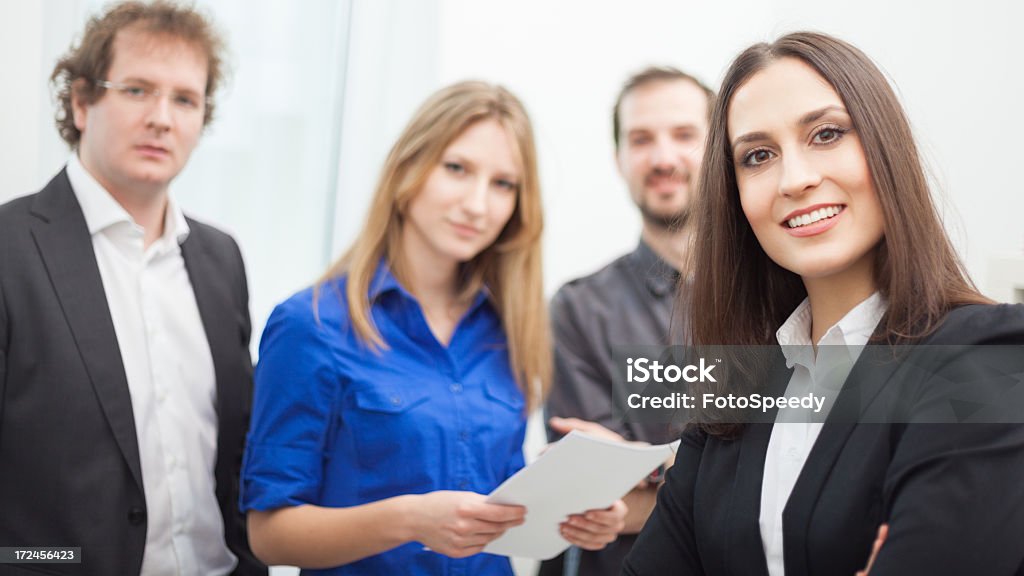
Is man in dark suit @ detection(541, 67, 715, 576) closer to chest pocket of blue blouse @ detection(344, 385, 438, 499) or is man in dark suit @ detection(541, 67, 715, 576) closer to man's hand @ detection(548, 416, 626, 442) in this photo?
man's hand @ detection(548, 416, 626, 442)


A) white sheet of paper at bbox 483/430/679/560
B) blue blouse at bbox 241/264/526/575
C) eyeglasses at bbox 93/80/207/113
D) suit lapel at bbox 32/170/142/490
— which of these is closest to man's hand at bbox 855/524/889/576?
white sheet of paper at bbox 483/430/679/560

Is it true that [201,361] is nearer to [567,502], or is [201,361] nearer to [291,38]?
[567,502]

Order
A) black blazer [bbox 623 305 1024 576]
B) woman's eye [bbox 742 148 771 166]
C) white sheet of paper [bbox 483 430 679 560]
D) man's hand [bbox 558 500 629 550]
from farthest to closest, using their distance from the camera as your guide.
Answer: man's hand [bbox 558 500 629 550], white sheet of paper [bbox 483 430 679 560], woman's eye [bbox 742 148 771 166], black blazer [bbox 623 305 1024 576]

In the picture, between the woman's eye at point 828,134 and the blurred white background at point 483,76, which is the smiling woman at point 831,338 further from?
the blurred white background at point 483,76

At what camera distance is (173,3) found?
2.29 meters

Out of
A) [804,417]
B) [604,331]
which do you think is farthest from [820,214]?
[604,331]

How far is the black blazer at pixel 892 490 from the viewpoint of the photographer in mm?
1053

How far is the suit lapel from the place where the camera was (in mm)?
1859

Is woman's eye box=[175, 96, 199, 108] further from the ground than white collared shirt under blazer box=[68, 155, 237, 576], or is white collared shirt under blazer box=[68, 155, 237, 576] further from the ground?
woman's eye box=[175, 96, 199, 108]

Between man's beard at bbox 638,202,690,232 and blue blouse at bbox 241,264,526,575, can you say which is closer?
blue blouse at bbox 241,264,526,575

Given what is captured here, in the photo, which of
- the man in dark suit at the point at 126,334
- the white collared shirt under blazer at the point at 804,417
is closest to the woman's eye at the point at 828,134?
the white collared shirt under blazer at the point at 804,417

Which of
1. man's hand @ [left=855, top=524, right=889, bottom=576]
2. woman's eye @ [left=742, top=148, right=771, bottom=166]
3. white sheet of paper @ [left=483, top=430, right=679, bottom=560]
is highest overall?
woman's eye @ [left=742, top=148, right=771, bottom=166]

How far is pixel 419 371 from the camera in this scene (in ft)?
6.54

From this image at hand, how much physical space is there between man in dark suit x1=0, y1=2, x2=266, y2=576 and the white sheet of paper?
710 mm
